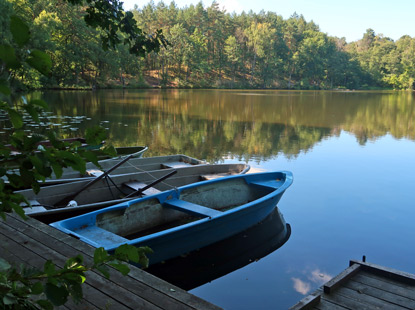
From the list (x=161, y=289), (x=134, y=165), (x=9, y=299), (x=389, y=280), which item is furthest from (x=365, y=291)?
(x=134, y=165)

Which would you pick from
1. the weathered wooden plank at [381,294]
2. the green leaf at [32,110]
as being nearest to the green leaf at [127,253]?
the green leaf at [32,110]

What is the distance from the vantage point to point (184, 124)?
61.8 feet

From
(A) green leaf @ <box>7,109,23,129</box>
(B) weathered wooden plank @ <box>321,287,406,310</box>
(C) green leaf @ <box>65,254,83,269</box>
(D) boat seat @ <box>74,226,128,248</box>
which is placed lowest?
(B) weathered wooden plank @ <box>321,287,406,310</box>

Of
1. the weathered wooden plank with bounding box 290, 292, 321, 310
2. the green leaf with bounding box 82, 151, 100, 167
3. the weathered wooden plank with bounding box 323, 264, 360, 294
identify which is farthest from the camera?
the weathered wooden plank with bounding box 323, 264, 360, 294

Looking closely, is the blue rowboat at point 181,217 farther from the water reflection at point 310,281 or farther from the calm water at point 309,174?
the water reflection at point 310,281

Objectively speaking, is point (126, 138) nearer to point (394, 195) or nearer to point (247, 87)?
point (394, 195)

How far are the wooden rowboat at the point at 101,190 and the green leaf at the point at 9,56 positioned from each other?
4.67m

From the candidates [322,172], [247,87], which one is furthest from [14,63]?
[247,87]

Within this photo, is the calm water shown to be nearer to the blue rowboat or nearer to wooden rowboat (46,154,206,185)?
the blue rowboat

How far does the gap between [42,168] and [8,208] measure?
19 centimetres

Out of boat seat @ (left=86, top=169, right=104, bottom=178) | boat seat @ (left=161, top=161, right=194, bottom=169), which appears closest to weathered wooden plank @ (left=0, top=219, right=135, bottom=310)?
boat seat @ (left=86, top=169, right=104, bottom=178)

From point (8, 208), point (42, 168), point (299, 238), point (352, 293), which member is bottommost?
point (299, 238)

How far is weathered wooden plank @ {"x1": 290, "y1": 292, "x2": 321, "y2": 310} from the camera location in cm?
328

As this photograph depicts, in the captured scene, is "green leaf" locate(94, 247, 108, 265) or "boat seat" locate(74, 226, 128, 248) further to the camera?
"boat seat" locate(74, 226, 128, 248)
